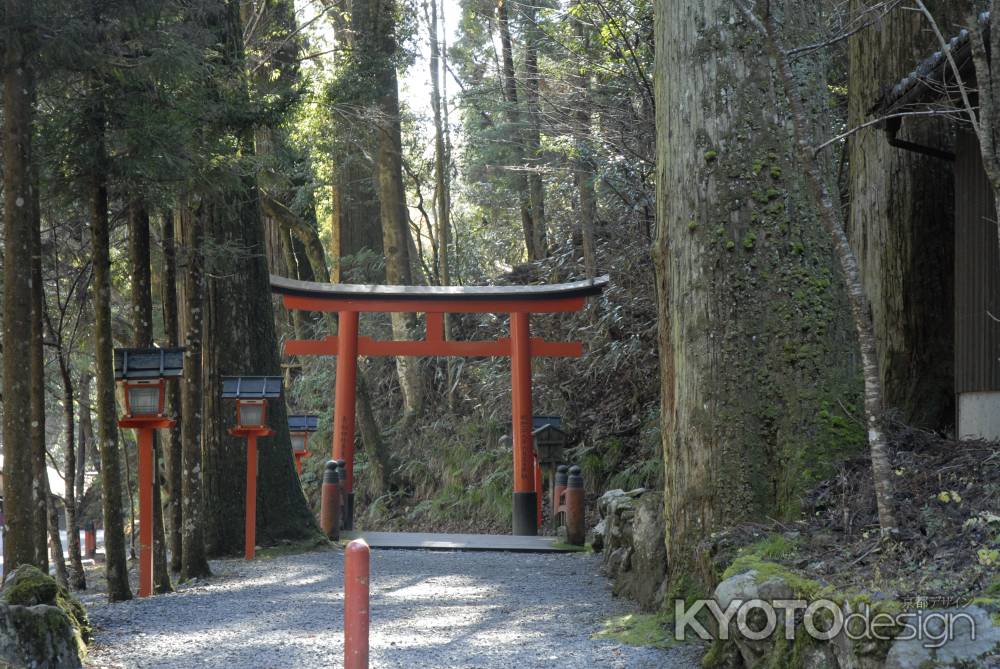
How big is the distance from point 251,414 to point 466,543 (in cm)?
411

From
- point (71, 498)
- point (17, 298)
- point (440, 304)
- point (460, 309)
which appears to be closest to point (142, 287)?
point (17, 298)

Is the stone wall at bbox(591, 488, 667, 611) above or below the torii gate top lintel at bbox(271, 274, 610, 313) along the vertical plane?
below

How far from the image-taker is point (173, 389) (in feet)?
35.2

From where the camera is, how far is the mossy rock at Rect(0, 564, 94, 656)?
18.0ft

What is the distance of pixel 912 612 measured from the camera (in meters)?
3.80

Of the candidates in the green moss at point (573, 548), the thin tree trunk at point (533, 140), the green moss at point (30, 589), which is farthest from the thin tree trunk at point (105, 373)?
the thin tree trunk at point (533, 140)

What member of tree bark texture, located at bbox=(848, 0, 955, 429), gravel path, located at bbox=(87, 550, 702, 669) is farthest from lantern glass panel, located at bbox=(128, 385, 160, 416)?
tree bark texture, located at bbox=(848, 0, 955, 429)

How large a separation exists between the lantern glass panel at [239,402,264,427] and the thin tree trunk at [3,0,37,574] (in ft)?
12.8

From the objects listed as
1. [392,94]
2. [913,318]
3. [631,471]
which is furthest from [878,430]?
[392,94]

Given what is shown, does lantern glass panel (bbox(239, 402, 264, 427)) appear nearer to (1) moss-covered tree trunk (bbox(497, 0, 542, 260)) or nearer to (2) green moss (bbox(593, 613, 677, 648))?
(2) green moss (bbox(593, 613, 677, 648))

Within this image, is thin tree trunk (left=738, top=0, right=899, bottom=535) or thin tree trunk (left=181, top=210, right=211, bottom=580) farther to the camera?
thin tree trunk (left=181, top=210, right=211, bottom=580)

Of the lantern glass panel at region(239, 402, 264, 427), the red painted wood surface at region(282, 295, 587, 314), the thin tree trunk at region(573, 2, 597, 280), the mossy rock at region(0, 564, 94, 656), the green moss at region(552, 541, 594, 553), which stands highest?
the thin tree trunk at region(573, 2, 597, 280)

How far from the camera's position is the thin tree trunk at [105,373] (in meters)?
7.86

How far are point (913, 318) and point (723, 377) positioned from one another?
3.58 m
